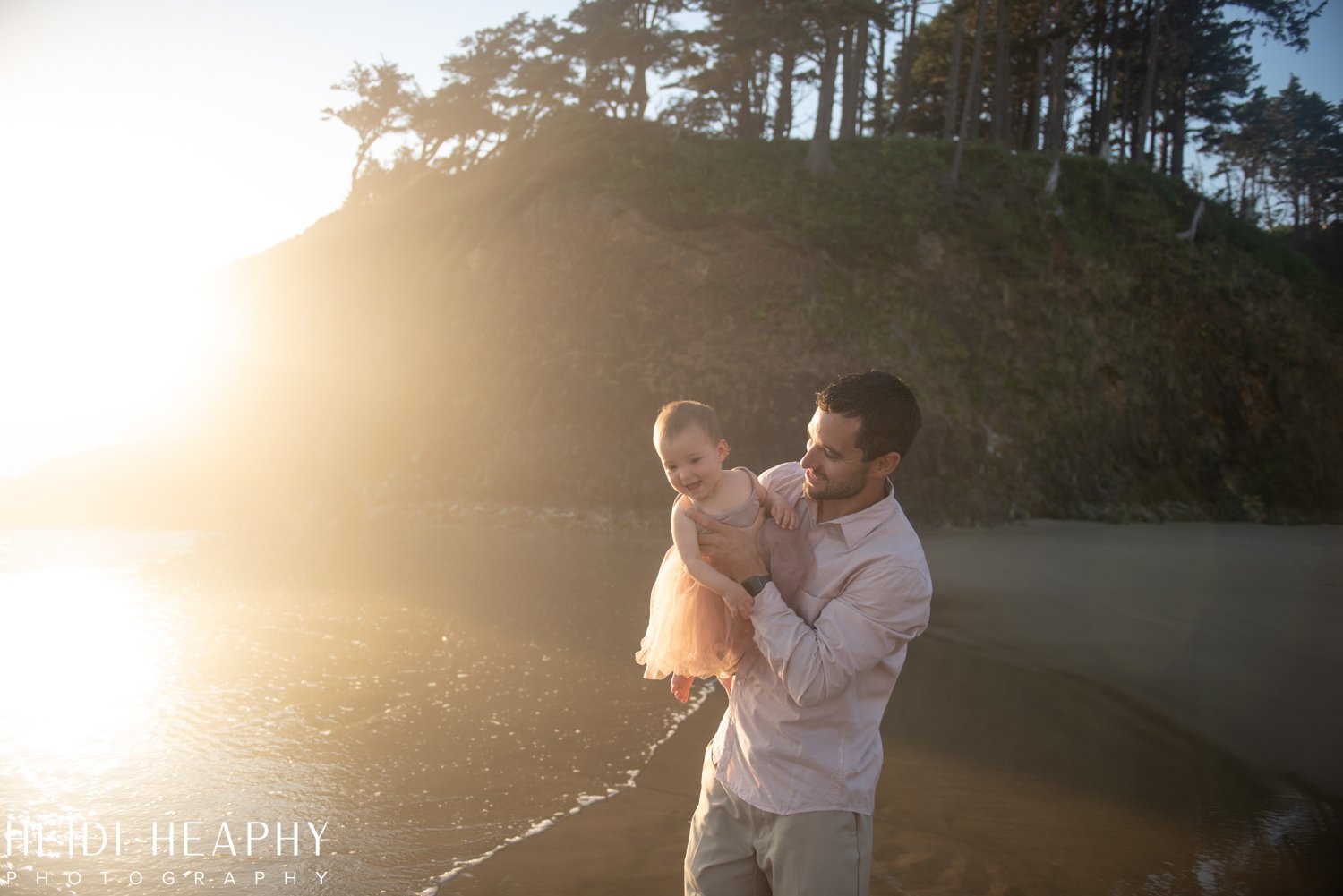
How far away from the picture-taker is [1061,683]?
7.36 meters

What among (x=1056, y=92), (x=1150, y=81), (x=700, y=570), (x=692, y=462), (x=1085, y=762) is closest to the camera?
(x=700, y=570)

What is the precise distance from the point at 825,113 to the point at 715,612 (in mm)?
20388

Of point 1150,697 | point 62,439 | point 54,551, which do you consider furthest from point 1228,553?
point 62,439

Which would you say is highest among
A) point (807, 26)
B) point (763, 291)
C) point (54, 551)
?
point (807, 26)

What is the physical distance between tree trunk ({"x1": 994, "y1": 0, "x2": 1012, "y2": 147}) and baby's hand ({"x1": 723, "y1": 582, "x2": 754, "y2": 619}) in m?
23.6

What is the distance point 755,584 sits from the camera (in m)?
2.37

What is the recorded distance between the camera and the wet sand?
14.8 ft

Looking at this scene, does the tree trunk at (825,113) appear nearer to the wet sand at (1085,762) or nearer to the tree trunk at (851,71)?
the tree trunk at (851,71)

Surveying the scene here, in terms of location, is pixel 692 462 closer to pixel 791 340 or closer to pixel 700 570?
pixel 700 570

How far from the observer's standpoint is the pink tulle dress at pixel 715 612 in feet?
8.17

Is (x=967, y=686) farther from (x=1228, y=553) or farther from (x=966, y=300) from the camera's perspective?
(x=966, y=300)

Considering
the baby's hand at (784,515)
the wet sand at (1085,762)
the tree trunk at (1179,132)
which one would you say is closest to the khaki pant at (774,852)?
the baby's hand at (784,515)

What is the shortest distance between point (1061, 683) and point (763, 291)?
12.1 meters

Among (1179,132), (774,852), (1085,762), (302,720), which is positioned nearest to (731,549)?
(774,852)
